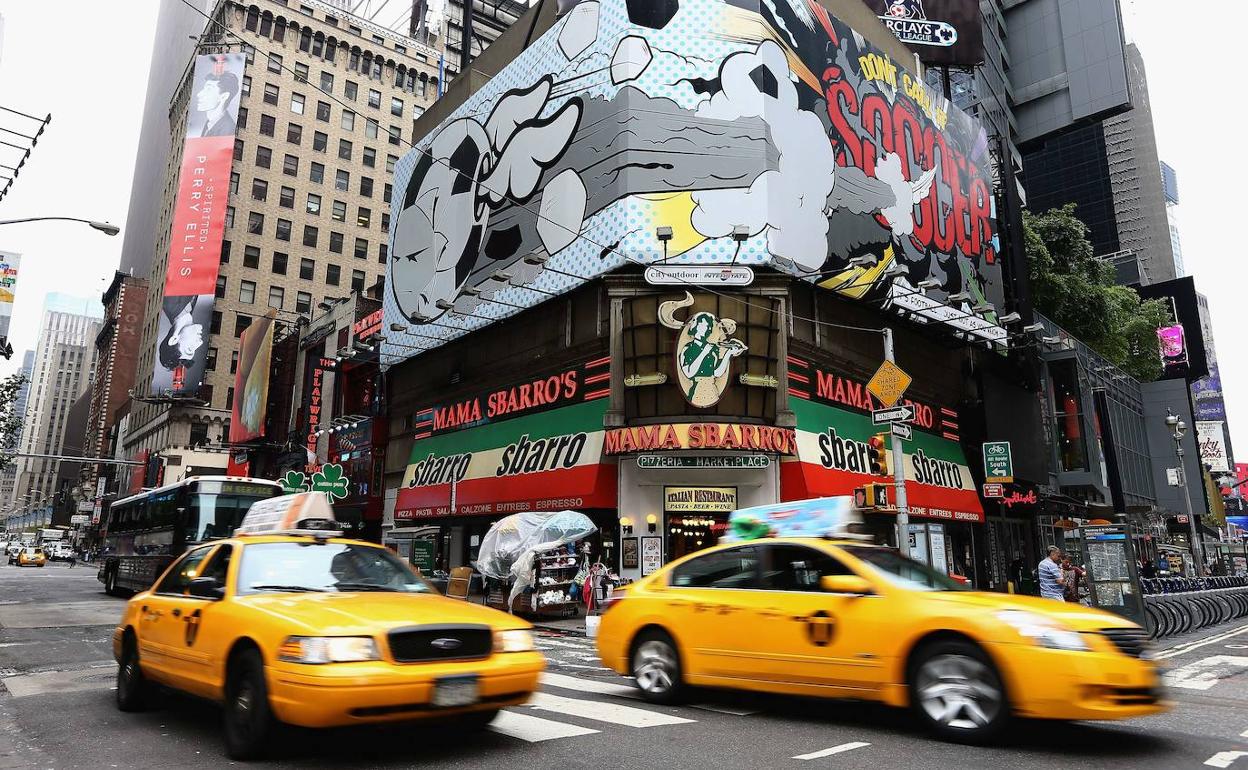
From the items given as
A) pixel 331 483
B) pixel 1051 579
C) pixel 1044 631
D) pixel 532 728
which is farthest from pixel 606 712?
pixel 331 483

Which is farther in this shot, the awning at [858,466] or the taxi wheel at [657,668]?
the awning at [858,466]

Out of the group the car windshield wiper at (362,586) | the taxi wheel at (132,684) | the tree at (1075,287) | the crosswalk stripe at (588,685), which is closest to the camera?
the car windshield wiper at (362,586)

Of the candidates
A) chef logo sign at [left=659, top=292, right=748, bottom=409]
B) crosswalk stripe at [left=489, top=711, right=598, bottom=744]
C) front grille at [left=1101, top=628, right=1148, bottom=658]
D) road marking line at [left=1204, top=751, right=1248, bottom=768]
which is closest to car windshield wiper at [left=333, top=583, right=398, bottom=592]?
crosswalk stripe at [left=489, top=711, right=598, bottom=744]

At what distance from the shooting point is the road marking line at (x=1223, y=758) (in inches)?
214

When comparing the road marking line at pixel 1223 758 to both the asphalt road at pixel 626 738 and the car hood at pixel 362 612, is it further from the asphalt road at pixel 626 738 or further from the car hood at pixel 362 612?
the car hood at pixel 362 612

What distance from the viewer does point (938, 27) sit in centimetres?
3819

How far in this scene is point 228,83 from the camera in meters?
65.0

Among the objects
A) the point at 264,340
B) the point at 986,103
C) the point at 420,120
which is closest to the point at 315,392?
the point at 264,340

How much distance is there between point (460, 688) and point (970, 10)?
145ft

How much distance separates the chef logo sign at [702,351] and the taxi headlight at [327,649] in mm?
16536

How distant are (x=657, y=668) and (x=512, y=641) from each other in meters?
2.43

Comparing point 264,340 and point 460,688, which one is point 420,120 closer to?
point 264,340

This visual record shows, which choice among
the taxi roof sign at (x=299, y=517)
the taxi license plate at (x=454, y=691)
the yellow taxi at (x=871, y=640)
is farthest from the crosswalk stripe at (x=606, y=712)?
the taxi roof sign at (x=299, y=517)

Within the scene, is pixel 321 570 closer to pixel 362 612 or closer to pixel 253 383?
pixel 362 612
